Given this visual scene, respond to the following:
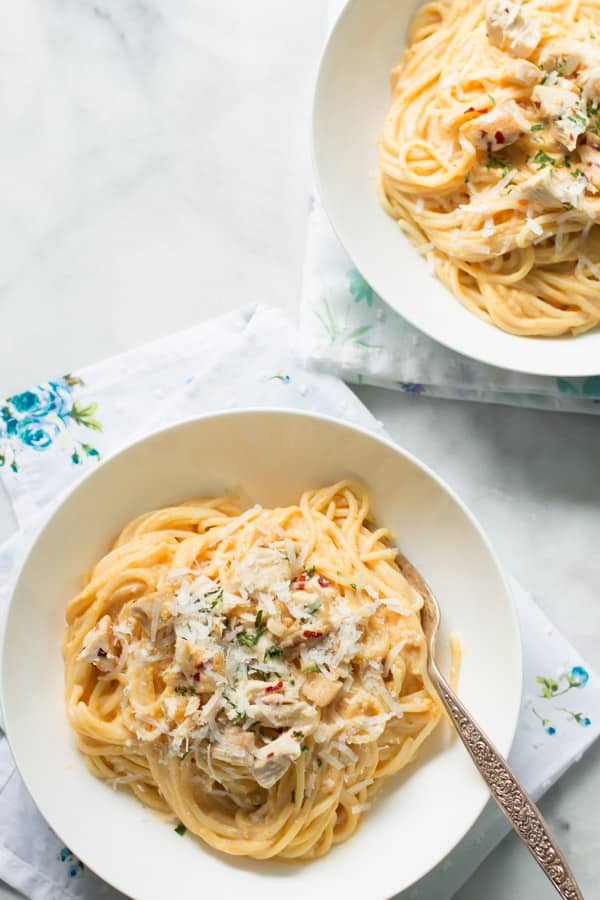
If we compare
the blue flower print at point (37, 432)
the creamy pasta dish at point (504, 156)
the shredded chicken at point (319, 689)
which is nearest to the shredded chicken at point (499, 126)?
the creamy pasta dish at point (504, 156)

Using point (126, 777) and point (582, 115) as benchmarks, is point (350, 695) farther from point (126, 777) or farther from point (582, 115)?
point (582, 115)

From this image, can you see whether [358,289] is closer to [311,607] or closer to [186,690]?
[311,607]

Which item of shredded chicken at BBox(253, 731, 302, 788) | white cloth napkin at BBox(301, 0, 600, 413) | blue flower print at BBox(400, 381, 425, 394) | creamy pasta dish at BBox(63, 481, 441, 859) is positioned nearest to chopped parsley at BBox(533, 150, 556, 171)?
white cloth napkin at BBox(301, 0, 600, 413)

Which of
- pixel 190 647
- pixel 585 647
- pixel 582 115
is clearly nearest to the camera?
pixel 190 647

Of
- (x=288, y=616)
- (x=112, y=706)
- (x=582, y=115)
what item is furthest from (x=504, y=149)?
(x=112, y=706)

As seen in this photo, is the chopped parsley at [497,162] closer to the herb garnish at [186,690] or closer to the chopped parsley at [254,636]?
the chopped parsley at [254,636]

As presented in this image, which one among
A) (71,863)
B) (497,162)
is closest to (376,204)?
(497,162)
